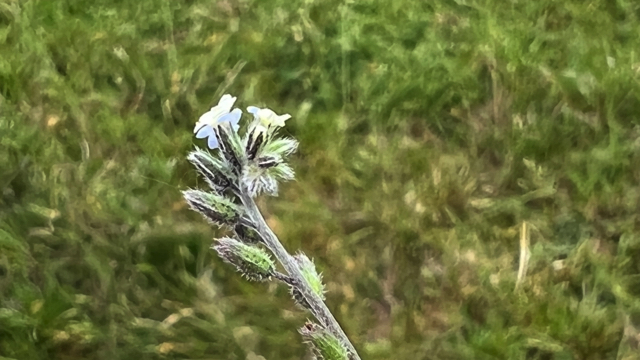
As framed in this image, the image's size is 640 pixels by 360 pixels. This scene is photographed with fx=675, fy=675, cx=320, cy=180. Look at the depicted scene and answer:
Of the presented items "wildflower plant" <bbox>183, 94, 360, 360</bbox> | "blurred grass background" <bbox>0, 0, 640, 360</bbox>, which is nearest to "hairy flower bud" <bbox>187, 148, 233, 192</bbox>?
"wildflower plant" <bbox>183, 94, 360, 360</bbox>

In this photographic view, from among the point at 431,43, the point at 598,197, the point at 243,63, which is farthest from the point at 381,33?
the point at 598,197

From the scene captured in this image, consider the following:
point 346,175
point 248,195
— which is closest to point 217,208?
point 248,195

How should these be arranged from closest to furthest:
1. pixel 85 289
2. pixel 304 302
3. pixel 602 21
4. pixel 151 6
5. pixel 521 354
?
pixel 304 302
pixel 521 354
pixel 85 289
pixel 602 21
pixel 151 6

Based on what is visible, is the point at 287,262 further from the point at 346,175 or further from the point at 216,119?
the point at 346,175

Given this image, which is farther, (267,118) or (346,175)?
(346,175)

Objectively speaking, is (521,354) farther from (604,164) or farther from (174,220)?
(174,220)

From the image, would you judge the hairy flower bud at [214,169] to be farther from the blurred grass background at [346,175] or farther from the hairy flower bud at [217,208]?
the blurred grass background at [346,175]

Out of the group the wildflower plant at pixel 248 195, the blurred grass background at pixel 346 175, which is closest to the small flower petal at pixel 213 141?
the wildflower plant at pixel 248 195
